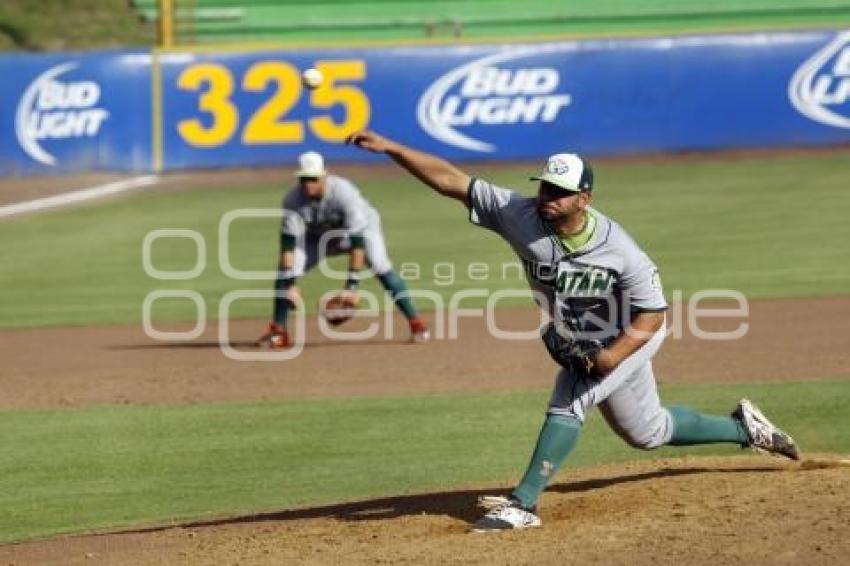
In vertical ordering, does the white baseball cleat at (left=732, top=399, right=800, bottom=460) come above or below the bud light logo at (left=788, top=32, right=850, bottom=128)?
below

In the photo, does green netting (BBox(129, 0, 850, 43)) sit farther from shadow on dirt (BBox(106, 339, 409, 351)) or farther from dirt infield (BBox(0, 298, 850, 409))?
shadow on dirt (BBox(106, 339, 409, 351))

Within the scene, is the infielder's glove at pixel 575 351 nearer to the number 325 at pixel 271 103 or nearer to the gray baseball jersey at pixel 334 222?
the gray baseball jersey at pixel 334 222

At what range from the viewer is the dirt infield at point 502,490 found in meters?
7.75

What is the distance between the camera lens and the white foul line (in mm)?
24703

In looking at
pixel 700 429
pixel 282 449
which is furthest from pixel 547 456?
pixel 282 449

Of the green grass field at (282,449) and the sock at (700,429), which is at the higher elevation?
the sock at (700,429)

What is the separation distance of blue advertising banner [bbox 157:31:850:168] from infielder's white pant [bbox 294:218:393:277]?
11.3 m

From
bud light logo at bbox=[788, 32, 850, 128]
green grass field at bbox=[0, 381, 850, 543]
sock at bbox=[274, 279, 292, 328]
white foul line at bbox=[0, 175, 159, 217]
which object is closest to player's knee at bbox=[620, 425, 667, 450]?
green grass field at bbox=[0, 381, 850, 543]

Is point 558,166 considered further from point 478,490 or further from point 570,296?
point 478,490

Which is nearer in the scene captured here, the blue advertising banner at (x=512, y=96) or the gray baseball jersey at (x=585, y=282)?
the gray baseball jersey at (x=585, y=282)

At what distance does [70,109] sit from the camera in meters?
26.4

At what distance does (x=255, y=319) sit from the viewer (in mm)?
17188

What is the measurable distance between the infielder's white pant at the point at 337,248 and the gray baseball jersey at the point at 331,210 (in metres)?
0.11

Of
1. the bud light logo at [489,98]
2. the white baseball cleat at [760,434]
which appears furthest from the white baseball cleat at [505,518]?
the bud light logo at [489,98]
